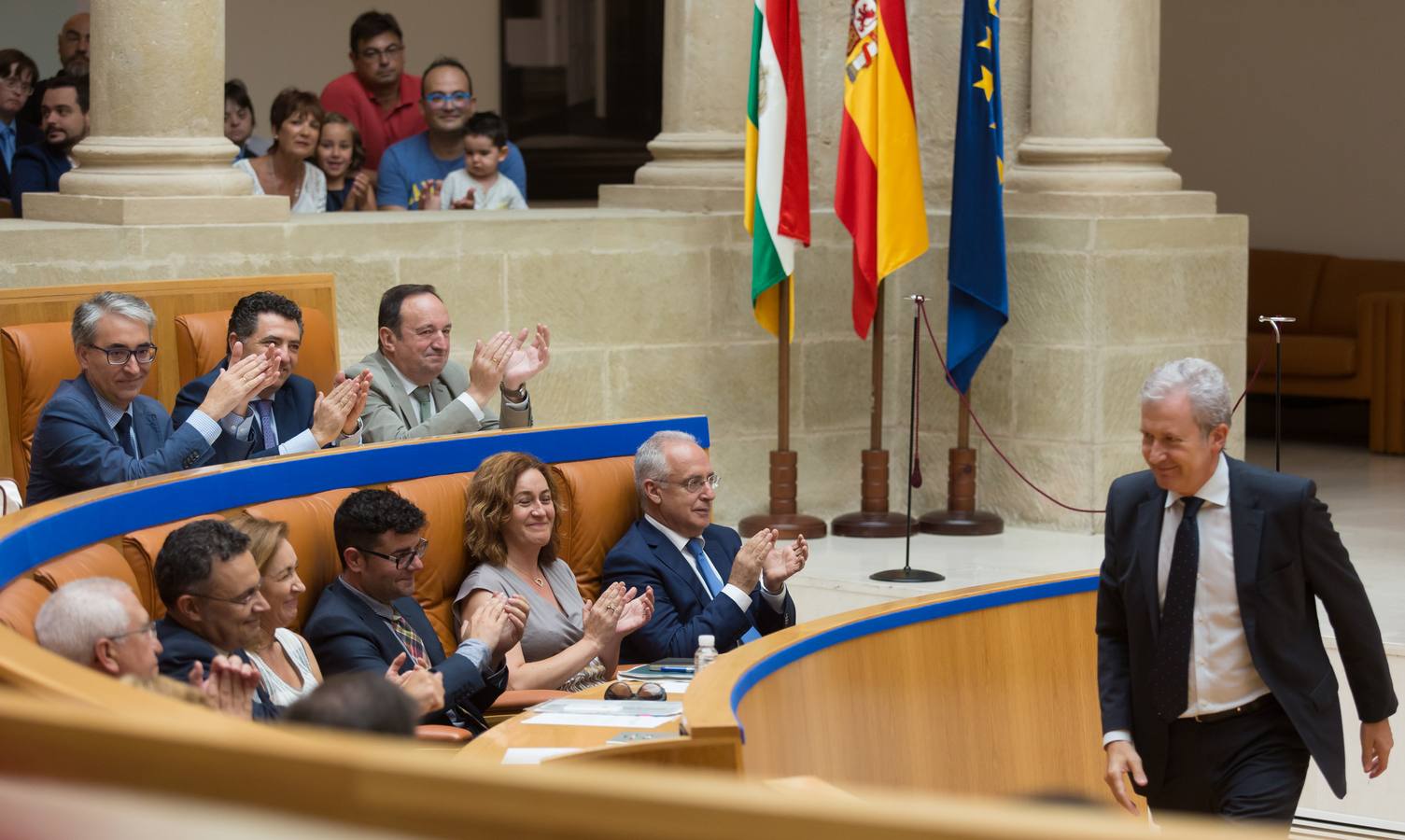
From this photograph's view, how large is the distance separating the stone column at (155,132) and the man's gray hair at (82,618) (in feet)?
12.2

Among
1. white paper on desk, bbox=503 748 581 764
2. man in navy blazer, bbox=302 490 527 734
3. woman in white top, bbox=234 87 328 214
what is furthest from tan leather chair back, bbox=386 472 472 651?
woman in white top, bbox=234 87 328 214

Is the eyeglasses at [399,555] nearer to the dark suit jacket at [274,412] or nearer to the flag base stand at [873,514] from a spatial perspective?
the dark suit jacket at [274,412]

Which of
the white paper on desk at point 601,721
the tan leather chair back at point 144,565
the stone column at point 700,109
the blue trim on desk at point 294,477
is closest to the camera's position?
the white paper on desk at point 601,721

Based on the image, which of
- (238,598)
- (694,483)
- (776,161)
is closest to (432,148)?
(776,161)

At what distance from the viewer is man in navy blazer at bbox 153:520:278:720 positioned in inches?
137

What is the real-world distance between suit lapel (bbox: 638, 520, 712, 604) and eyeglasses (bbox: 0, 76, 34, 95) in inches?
150

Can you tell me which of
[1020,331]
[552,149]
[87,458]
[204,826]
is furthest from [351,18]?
[204,826]

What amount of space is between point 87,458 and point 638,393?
3.30 meters

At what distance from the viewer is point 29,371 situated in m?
5.33

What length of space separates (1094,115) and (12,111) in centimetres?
427

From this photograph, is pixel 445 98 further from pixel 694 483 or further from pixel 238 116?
pixel 694 483

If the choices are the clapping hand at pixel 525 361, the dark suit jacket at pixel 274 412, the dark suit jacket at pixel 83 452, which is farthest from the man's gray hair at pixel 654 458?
the dark suit jacket at pixel 83 452

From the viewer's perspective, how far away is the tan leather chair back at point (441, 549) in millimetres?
4707

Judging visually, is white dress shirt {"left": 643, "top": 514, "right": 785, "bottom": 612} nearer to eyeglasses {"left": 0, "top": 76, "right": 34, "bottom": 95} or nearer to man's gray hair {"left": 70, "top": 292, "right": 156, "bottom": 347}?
man's gray hair {"left": 70, "top": 292, "right": 156, "bottom": 347}
